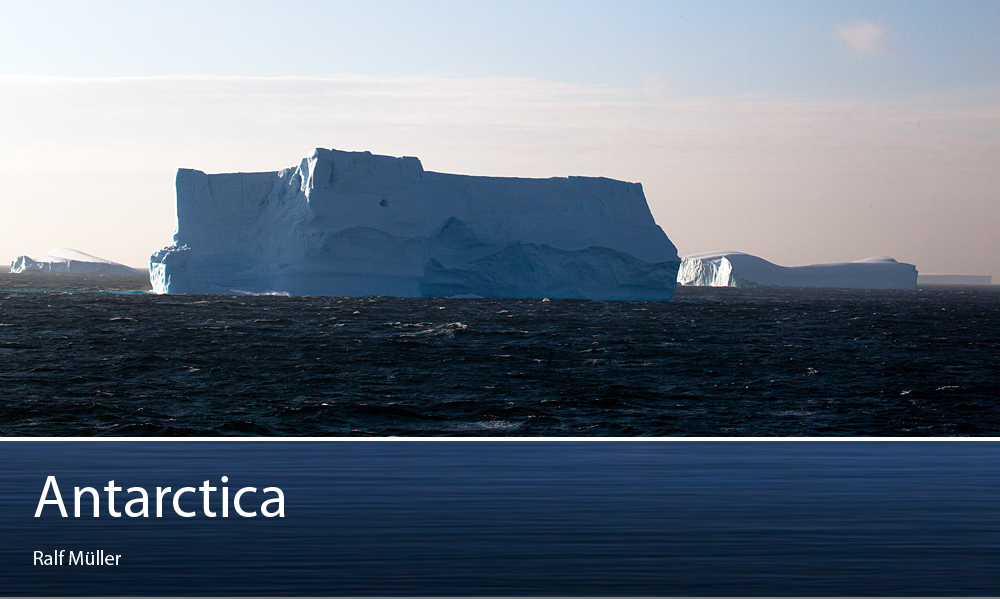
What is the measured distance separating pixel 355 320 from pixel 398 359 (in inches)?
323

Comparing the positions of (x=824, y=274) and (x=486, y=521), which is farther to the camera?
(x=824, y=274)

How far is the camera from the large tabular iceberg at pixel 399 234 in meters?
31.4

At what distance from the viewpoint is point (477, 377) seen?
43.2 ft

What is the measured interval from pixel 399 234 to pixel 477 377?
19228 millimetres

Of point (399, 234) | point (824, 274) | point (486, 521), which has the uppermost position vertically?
point (399, 234)

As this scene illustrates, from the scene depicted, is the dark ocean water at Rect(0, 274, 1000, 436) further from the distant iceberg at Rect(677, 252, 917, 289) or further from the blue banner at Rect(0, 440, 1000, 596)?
the distant iceberg at Rect(677, 252, 917, 289)

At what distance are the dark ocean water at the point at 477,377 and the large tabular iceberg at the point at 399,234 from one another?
7.02 meters

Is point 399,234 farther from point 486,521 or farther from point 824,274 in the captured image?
point 824,274

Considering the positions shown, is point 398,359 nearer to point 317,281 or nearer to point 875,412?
point 875,412

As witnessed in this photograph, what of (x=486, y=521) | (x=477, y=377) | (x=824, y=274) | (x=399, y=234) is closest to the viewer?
(x=486, y=521)

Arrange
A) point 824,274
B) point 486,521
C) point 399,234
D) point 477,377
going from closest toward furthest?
point 486,521 < point 477,377 < point 399,234 < point 824,274

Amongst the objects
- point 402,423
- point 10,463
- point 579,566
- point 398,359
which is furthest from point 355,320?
point 579,566

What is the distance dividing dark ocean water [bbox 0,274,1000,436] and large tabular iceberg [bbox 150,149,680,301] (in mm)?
7024

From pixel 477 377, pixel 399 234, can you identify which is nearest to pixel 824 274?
pixel 399 234
